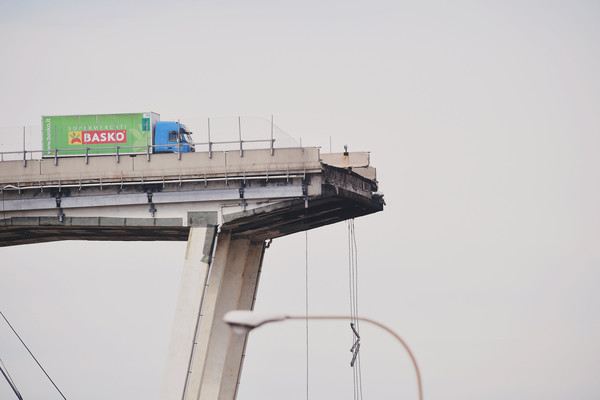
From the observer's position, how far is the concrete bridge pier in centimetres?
6469

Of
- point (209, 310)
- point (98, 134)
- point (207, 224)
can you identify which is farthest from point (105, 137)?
point (209, 310)

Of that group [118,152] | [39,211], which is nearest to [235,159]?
[118,152]

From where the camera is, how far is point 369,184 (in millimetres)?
75250

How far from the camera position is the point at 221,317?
2864 inches

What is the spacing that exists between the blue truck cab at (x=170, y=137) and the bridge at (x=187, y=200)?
1.86 m

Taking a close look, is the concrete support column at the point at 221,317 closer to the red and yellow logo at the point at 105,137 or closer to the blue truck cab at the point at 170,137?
the blue truck cab at the point at 170,137

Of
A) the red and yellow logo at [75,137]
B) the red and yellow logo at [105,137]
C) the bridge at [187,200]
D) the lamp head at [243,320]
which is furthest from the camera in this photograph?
the red and yellow logo at [75,137]

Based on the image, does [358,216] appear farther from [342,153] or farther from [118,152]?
[118,152]

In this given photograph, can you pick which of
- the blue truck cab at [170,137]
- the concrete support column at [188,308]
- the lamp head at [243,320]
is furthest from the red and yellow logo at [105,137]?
the lamp head at [243,320]

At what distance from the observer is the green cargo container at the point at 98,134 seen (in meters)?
67.1

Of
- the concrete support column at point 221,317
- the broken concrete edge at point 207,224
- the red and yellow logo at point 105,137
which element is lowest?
the concrete support column at point 221,317

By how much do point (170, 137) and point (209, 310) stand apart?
10.2 meters

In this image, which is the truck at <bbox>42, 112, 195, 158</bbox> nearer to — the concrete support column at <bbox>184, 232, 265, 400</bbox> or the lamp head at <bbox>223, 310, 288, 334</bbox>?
the concrete support column at <bbox>184, 232, 265, 400</bbox>

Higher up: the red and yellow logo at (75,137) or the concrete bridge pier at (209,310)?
the red and yellow logo at (75,137)
